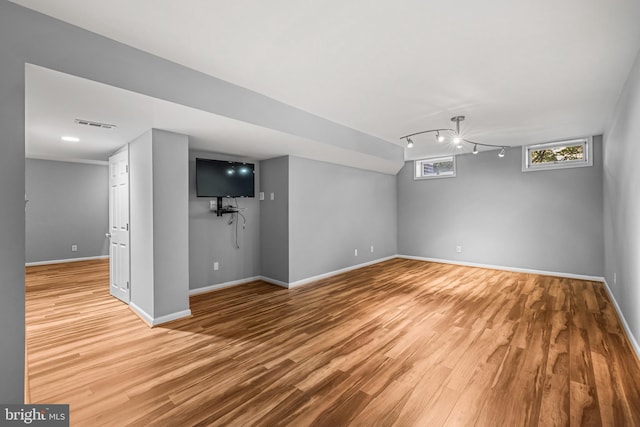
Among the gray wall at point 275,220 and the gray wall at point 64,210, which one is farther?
the gray wall at point 64,210

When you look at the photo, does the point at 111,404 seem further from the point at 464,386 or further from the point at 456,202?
the point at 456,202

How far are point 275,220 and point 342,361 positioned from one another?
9.81 feet

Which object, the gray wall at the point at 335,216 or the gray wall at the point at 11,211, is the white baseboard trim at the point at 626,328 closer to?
the gray wall at the point at 335,216

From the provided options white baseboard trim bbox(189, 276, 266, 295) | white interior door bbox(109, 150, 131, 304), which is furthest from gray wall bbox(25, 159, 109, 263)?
white baseboard trim bbox(189, 276, 266, 295)

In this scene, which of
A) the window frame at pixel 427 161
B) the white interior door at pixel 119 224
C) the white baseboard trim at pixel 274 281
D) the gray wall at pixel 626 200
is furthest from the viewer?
the window frame at pixel 427 161

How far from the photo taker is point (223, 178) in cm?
451

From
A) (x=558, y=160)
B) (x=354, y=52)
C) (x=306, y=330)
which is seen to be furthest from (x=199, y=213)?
(x=558, y=160)

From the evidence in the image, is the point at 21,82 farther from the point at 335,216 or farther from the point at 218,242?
the point at 335,216

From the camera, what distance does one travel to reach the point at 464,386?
209 cm

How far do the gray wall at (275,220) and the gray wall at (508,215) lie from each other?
12.7ft

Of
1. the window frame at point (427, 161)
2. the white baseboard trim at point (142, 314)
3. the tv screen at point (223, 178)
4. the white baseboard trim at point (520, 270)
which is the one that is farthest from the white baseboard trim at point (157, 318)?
the window frame at point (427, 161)

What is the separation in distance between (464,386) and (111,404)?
255 cm

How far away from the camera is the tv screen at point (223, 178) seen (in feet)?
14.1

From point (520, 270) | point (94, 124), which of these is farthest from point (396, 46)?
point (520, 270)
